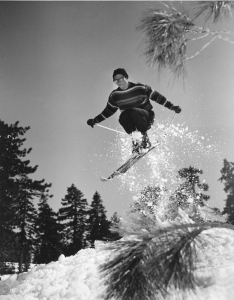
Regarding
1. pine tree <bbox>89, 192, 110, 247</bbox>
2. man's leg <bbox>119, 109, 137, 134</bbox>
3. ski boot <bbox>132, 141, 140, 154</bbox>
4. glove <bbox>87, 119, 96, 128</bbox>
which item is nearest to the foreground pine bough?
man's leg <bbox>119, 109, 137, 134</bbox>

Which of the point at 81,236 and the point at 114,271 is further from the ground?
the point at 81,236

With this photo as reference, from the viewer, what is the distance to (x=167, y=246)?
1.38 meters

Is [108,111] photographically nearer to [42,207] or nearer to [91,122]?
[91,122]

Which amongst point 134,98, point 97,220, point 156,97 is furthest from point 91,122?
point 97,220

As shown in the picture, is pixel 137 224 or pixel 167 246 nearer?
pixel 167 246

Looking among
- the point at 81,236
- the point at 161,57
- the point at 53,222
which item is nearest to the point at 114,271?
the point at 161,57

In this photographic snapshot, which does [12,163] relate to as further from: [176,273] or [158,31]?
[176,273]

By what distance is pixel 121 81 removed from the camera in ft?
17.5

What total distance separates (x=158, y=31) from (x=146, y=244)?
115 inches

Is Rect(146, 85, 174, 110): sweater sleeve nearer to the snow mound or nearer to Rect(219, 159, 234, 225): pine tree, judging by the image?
the snow mound

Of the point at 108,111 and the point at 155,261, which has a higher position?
the point at 108,111

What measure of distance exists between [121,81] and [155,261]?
14.9 ft

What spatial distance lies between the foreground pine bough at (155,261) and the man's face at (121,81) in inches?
173

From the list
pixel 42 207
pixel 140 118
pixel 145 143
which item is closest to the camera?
pixel 140 118
